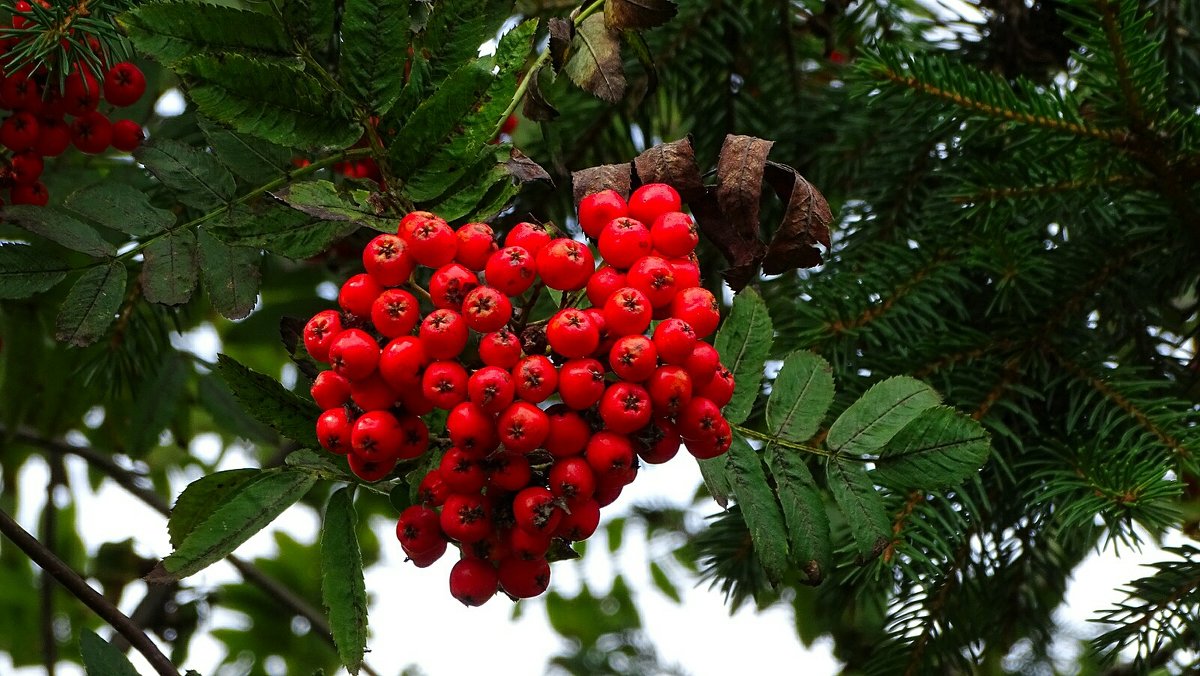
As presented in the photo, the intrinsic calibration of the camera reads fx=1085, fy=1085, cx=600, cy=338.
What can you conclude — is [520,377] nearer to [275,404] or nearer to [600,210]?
[600,210]

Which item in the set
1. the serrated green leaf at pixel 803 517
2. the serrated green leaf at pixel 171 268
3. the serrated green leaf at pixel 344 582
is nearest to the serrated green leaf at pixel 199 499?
the serrated green leaf at pixel 344 582

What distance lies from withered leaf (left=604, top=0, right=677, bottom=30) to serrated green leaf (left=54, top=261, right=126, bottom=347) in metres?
0.72

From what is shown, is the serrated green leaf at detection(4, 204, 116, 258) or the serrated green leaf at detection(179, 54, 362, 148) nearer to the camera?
the serrated green leaf at detection(179, 54, 362, 148)

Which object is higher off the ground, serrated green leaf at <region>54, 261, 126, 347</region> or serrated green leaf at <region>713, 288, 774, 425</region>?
serrated green leaf at <region>54, 261, 126, 347</region>

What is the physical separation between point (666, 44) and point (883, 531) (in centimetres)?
117

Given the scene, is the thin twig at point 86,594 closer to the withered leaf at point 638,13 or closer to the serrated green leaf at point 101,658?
the serrated green leaf at point 101,658

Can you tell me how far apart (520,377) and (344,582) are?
0.33 meters

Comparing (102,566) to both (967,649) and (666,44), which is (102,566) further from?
(967,649)

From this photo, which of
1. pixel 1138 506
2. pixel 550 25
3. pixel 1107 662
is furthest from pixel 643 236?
pixel 1107 662

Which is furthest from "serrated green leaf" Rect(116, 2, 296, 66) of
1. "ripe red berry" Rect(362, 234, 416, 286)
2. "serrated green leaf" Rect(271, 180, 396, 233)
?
"ripe red berry" Rect(362, 234, 416, 286)

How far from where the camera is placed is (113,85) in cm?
166

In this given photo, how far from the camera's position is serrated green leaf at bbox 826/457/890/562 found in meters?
1.33

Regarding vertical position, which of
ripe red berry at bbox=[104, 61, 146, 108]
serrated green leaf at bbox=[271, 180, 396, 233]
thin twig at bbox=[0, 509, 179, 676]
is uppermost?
ripe red berry at bbox=[104, 61, 146, 108]

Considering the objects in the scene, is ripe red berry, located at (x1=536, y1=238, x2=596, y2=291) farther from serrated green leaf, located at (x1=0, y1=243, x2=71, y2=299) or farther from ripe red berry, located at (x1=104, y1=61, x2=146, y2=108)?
ripe red berry, located at (x1=104, y1=61, x2=146, y2=108)
